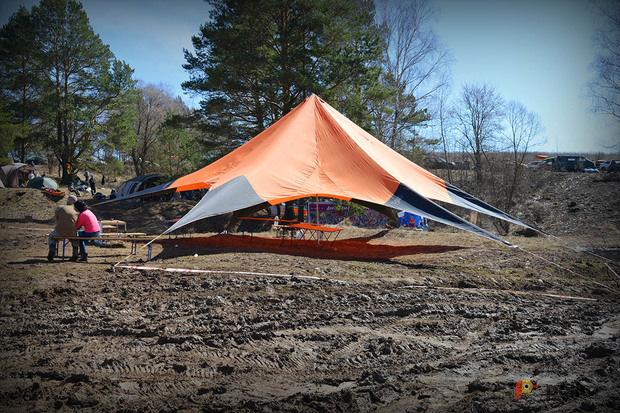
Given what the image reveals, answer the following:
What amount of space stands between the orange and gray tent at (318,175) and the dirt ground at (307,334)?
1030 millimetres

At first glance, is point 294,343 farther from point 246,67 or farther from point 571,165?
point 571,165

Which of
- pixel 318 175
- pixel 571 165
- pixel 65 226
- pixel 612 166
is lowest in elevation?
pixel 65 226

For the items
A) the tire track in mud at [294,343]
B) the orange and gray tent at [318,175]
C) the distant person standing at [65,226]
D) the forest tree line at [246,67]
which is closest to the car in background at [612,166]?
the forest tree line at [246,67]

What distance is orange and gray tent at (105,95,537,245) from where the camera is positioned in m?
6.85

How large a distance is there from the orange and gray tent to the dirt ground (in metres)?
1.03

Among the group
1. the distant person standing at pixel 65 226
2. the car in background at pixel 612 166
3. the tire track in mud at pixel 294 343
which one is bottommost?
the tire track in mud at pixel 294 343

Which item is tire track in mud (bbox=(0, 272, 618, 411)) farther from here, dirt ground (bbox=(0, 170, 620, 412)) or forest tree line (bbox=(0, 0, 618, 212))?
forest tree line (bbox=(0, 0, 618, 212))

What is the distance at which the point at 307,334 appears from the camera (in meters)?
3.29

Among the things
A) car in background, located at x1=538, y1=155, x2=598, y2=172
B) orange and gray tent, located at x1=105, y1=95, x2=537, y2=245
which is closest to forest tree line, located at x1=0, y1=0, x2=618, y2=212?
orange and gray tent, located at x1=105, y1=95, x2=537, y2=245

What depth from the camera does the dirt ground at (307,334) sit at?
89.9 inches

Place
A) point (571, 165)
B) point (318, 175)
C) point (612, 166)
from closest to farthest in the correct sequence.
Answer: point (318, 175)
point (612, 166)
point (571, 165)

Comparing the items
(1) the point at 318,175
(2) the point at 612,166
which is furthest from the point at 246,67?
(2) the point at 612,166

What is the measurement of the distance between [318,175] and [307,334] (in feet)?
16.4

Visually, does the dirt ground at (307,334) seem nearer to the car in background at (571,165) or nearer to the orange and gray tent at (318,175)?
the orange and gray tent at (318,175)
